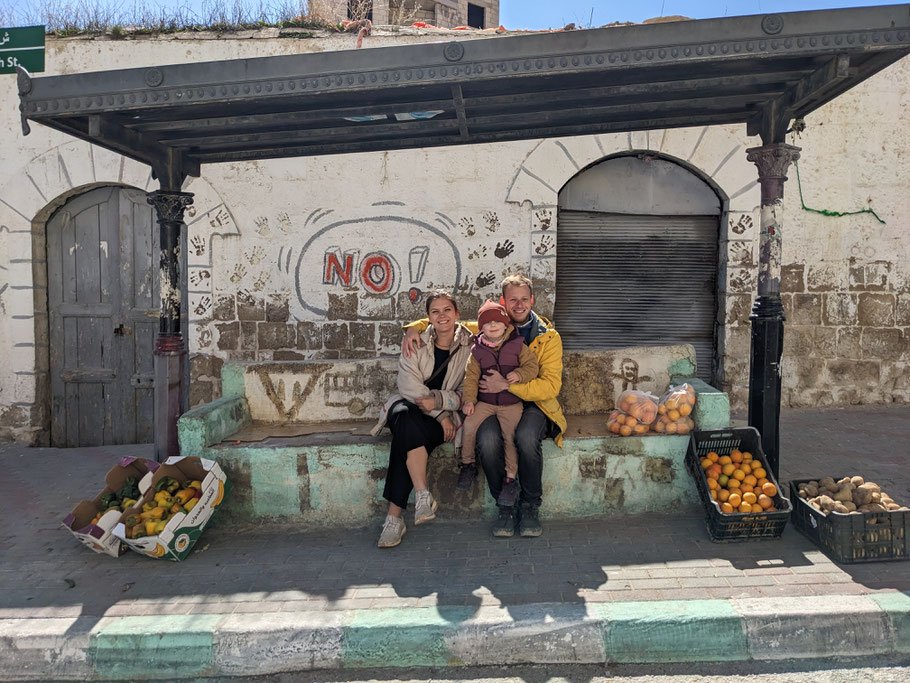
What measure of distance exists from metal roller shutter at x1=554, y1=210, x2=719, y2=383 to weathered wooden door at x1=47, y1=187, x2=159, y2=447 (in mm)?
5011

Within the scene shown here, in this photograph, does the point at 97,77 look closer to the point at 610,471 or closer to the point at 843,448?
the point at 610,471

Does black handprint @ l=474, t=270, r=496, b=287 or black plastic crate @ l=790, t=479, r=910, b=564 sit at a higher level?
black handprint @ l=474, t=270, r=496, b=287

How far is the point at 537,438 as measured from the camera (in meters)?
4.09

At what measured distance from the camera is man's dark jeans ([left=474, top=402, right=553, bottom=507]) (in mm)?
4090

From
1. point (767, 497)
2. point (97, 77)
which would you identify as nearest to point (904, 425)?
point (767, 497)

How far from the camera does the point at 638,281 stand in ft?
25.3

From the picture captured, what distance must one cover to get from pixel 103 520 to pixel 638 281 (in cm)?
614

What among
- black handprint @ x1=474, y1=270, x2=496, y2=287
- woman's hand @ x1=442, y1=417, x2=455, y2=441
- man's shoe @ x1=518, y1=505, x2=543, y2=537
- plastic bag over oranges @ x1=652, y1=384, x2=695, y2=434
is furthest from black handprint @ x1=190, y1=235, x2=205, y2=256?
plastic bag over oranges @ x1=652, y1=384, x2=695, y2=434

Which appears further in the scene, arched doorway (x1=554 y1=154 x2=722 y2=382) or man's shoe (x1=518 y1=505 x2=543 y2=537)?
arched doorway (x1=554 y1=154 x2=722 y2=382)

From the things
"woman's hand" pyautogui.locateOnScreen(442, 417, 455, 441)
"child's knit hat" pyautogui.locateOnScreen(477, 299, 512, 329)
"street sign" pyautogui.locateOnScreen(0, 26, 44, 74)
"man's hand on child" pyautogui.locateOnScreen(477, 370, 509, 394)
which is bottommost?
"woman's hand" pyautogui.locateOnScreen(442, 417, 455, 441)

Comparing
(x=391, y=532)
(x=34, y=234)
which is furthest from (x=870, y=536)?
(x=34, y=234)

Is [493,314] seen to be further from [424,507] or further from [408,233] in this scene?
[408,233]

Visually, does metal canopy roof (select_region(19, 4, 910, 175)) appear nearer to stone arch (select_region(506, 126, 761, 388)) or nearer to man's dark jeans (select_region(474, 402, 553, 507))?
man's dark jeans (select_region(474, 402, 553, 507))

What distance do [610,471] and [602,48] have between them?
2724 millimetres
